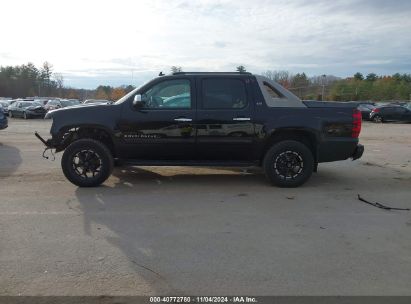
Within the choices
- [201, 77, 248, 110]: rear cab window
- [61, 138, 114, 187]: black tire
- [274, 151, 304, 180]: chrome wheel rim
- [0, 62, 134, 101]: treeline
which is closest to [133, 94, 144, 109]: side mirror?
[61, 138, 114, 187]: black tire

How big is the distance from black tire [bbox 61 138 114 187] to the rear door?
1.56 metres

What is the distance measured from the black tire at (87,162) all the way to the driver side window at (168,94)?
1086 mm

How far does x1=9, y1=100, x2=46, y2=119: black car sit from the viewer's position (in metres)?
36.7

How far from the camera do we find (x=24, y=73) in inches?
4596

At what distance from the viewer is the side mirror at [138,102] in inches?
302

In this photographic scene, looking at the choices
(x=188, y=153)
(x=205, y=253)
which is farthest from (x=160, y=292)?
(x=188, y=153)

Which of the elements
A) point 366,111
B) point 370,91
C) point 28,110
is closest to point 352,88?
point 370,91

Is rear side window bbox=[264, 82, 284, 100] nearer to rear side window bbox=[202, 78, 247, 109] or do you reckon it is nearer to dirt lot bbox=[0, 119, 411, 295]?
rear side window bbox=[202, 78, 247, 109]

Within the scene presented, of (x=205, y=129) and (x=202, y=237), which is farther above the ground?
(x=205, y=129)

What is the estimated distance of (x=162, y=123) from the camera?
7.82 metres

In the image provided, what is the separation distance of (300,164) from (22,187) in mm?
4696

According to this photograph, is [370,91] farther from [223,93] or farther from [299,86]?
[223,93]

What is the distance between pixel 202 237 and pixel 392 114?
30879mm

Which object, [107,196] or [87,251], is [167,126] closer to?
[107,196]
